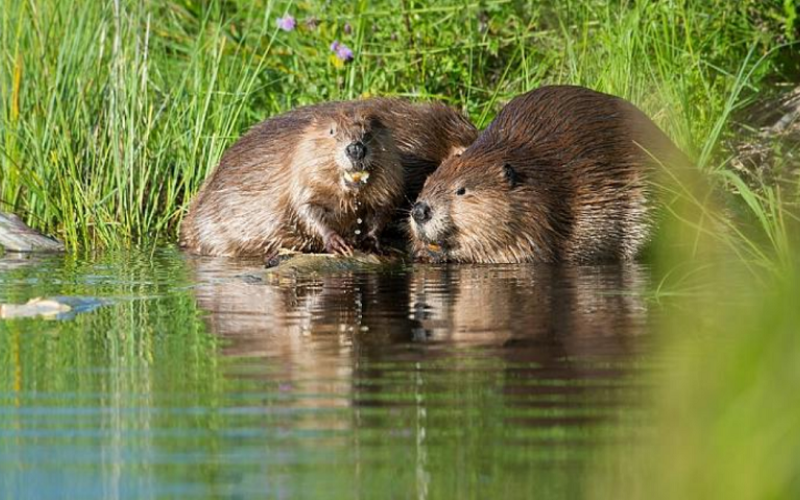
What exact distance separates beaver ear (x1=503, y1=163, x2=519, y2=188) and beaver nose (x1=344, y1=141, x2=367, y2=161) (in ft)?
2.00

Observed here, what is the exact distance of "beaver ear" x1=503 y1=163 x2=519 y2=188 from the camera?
267 inches

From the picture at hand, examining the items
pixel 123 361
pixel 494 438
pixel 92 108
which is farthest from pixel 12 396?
pixel 92 108

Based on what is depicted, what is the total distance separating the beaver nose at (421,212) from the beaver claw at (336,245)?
317 mm

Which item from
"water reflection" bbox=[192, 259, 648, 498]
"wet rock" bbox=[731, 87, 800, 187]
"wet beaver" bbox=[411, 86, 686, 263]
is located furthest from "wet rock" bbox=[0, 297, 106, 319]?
"wet rock" bbox=[731, 87, 800, 187]

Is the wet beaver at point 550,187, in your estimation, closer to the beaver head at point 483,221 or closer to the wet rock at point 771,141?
the beaver head at point 483,221

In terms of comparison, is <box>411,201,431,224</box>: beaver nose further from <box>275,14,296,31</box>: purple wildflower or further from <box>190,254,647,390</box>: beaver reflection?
<box>275,14,296,31</box>: purple wildflower

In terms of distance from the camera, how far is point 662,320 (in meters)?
4.58

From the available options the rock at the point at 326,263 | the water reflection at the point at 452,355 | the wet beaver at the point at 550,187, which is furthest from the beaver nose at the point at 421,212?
the water reflection at the point at 452,355

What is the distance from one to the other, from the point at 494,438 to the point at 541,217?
12.6 feet

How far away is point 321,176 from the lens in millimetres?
6902

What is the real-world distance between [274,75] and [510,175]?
92.9 inches

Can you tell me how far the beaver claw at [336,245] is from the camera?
6762mm

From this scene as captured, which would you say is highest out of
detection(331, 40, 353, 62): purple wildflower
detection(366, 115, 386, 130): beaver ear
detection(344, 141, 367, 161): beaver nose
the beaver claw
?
detection(331, 40, 353, 62): purple wildflower

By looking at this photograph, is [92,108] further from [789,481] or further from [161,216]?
[789,481]
